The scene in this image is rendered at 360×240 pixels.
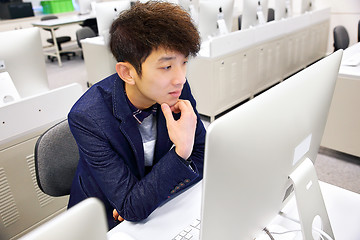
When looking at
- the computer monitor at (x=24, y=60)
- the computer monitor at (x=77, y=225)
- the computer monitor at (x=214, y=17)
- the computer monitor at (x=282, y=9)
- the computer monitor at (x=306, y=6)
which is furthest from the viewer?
the computer monitor at (x=306, y=6)

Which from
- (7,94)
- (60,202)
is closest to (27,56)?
(7,94)

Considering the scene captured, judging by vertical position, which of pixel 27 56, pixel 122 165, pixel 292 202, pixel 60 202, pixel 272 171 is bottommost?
pixel 60 202

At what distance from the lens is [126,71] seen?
0.84 meters

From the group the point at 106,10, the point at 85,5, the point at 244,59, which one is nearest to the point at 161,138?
the point at 244,59

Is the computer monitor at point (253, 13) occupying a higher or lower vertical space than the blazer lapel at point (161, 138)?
higher

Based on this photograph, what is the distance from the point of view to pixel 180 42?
2.53ft

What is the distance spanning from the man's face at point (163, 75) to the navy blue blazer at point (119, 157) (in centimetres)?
13

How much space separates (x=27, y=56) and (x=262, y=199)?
1.40 meters

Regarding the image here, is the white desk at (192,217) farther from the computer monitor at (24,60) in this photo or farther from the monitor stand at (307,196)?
the computer monitor at (24,60)

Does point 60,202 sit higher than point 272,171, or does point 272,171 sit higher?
point 272,171

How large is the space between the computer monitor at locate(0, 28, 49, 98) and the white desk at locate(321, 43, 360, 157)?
186 centimetres

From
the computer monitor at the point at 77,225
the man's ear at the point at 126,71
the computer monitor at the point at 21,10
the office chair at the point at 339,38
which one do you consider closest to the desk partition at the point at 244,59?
the office chair at the point at 339,38

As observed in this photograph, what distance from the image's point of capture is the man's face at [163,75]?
0.77m

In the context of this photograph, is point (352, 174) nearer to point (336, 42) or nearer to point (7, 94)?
A: point (336, 42)
